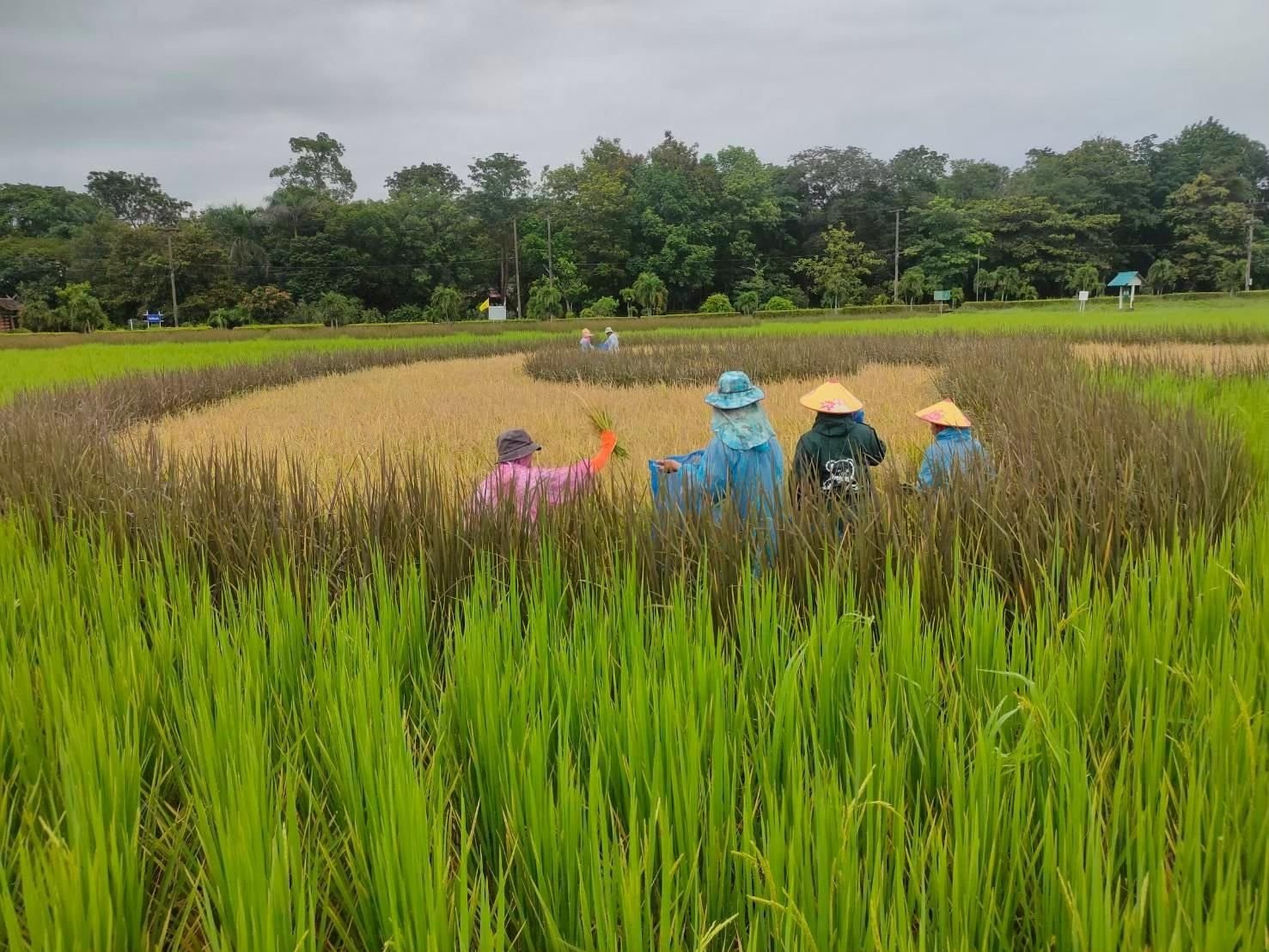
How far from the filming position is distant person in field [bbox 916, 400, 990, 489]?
309 cm

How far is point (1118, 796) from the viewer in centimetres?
113

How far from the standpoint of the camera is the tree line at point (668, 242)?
4450 centimetres

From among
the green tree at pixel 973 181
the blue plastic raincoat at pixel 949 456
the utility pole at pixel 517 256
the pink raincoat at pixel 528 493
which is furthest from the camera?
the green tree at pixel 973 181

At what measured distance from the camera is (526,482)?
10.9 feet

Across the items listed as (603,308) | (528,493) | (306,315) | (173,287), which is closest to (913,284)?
(603,308)

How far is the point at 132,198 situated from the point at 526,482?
8974 cm

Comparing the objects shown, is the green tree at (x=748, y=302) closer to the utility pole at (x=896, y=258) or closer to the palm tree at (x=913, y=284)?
the palm tree at (x=913, y=284)

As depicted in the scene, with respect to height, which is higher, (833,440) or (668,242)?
(668,242)

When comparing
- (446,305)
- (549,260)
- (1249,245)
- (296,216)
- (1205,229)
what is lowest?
(446,305)

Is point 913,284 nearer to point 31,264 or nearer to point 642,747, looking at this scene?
point 642,747

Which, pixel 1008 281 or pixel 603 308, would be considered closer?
pixel 603 308

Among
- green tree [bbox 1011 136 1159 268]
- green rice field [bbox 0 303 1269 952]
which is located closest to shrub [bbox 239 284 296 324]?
green rice field [bbox 0 303 1269 952]

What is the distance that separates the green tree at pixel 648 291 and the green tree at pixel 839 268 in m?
10.5

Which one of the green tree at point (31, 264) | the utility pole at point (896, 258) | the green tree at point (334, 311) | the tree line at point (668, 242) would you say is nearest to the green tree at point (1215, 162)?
the tree line at point (668, 242)
